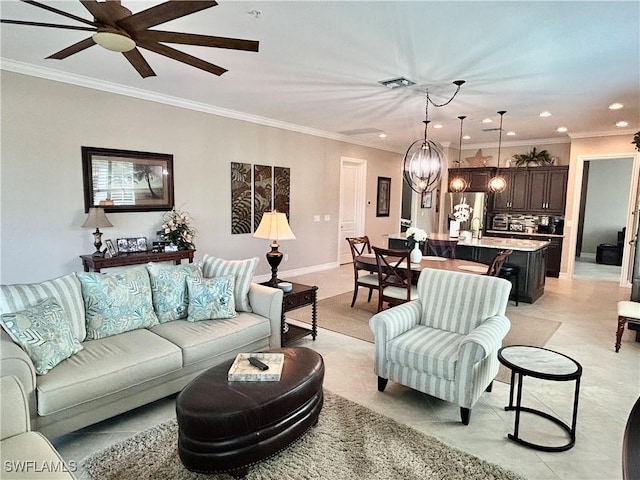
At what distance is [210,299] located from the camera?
10.3 feet

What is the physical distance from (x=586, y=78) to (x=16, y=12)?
520 centimetres

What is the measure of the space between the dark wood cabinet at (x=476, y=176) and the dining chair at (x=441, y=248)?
315 cm

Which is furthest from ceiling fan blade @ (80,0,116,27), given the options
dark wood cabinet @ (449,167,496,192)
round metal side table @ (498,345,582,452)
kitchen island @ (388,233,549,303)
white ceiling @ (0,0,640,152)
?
dark wood cabinet @ (449,167,496,192)

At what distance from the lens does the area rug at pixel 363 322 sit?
Result: 4094 millimetres

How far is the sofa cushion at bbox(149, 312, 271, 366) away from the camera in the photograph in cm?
269

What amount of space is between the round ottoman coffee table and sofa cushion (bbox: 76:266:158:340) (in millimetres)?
1033

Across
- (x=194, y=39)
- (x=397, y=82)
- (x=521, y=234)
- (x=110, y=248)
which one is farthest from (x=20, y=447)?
(x=521, y=234)

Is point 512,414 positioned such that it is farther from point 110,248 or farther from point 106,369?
point 110,248

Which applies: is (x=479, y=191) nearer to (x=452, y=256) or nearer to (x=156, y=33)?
(x=452, y=256)

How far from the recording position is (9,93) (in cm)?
381

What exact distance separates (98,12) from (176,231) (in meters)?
3.35

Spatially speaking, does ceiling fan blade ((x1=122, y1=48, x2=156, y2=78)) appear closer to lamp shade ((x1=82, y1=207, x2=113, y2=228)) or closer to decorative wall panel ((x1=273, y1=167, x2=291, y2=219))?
lamp shade ((x1=82, y1=207, x2=113, y2=228))

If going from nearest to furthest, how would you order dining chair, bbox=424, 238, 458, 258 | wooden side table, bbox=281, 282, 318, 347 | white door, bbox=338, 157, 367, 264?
1. wooden side table, bbox=281, 282, 318, 347
2. dining chair, bbox=424, 238, 458, 258
3. white door, bbox=338, 157, 367, 264

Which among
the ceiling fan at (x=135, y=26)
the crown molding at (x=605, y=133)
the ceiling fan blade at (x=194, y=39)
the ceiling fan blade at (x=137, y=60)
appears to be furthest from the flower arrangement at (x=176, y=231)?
the crown molding at (x=605, y=133)
